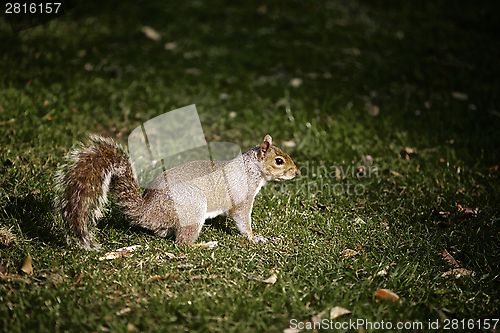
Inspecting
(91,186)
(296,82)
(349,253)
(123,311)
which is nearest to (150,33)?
(296,82)

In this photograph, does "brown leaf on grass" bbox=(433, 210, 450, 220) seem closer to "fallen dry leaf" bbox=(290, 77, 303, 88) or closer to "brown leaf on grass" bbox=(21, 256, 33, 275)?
"fallen dry leaf" bbox=(290, 77, 303, 88)

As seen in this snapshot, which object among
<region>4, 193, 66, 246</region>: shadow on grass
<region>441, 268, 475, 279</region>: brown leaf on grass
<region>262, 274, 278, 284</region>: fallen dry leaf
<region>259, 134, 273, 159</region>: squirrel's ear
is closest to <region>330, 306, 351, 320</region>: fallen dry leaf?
<region>262, 274, 278, 284</region>: fallen dry leaf

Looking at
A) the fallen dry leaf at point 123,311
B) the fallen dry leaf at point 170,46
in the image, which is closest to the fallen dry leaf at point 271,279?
the fallen dry leaf at point 123,311

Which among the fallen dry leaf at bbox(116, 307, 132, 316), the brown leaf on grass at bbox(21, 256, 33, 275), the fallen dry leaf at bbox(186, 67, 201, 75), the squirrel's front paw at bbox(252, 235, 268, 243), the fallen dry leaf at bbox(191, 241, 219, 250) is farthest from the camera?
the fallen dry leaf at bbox(186, 67, 201, 75)

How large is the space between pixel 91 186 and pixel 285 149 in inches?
94.0

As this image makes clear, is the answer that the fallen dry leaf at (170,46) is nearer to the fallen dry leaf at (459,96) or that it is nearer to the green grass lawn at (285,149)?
the green grass lawn at (285,149)

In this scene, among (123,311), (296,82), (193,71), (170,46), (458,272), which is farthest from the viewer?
(170,46)

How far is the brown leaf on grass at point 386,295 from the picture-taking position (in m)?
2.38

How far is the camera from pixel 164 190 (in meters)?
2.64

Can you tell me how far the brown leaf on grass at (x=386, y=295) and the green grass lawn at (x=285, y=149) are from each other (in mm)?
34

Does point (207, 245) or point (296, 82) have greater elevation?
point (296, 82)

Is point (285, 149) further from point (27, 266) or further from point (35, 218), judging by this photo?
point (27, 266)

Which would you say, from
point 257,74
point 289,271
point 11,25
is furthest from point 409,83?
point 11,25

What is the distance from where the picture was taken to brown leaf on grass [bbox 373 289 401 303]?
2381mm
